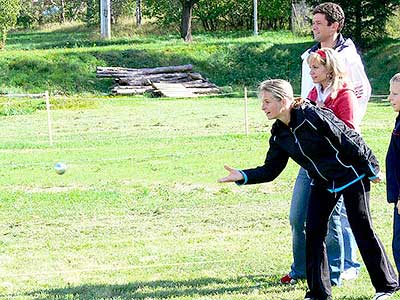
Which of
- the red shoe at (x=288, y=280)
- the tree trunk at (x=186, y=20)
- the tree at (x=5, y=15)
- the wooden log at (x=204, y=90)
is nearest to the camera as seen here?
the red shoe at (x=288, y=280)

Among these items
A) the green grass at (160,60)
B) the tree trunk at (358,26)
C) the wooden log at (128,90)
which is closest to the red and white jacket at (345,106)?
the green grass at (160,60)

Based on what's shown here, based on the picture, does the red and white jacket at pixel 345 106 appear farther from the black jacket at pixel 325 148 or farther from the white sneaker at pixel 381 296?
the white sneaker at pixel 381 296

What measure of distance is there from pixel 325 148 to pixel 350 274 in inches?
59.0

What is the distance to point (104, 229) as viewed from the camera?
8.74 m

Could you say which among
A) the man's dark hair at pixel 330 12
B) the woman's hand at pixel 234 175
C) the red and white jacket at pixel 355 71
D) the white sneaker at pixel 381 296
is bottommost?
the white sneaker at pixel 381 296

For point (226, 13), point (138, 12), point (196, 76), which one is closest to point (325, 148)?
point (196, 76)

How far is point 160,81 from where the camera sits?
3331 centimetres

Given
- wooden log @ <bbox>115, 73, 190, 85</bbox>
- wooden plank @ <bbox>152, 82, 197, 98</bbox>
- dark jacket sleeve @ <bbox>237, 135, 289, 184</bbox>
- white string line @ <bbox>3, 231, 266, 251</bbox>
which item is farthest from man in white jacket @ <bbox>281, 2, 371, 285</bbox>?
wooden log @ <bbox>115, 73, 190, 85</bbox>

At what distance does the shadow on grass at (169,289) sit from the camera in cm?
598

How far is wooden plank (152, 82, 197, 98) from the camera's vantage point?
31491mm

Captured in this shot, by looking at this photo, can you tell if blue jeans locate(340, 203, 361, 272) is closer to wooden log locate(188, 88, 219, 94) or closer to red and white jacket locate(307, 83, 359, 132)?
red and white jacket locate(307, 83, 359, 132)

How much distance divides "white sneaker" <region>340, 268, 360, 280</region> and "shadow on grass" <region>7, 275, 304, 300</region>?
1.55ft

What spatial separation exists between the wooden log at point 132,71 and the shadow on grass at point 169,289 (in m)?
27.2

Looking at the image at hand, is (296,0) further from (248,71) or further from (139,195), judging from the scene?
(139,195)
